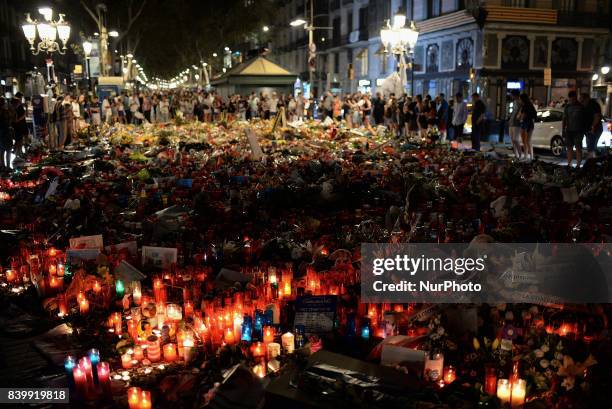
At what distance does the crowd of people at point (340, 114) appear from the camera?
45.7 ft

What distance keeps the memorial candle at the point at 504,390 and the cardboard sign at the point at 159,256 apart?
12.0 ft

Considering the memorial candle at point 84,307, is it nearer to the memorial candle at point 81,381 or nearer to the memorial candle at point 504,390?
the memorial candle at point 81,381

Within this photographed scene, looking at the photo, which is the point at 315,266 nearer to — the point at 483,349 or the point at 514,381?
the point at 483,349

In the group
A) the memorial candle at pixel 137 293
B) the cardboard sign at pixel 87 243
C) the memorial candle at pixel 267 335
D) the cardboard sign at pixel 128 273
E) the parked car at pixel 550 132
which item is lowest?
the memorial candle at pixel 267 335

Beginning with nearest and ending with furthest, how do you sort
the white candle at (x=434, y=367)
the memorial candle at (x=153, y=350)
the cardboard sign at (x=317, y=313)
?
the white candle at (x=434, y=367) → the memorial candle at (x=153, y=350) → the cardboard sign at (x=317, y=313)

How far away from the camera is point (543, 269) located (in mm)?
5113

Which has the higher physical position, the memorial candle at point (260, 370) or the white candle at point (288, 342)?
the white candle at point (288, 342)

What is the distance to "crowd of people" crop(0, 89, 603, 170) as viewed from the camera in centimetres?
1393

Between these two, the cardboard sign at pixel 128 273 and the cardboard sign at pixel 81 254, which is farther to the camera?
the cardboard sign at pixel 81 254

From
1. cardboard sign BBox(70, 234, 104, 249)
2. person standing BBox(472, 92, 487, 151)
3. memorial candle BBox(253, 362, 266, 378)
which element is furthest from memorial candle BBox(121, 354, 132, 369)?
person standing BBox(472, 92, 487, 151)

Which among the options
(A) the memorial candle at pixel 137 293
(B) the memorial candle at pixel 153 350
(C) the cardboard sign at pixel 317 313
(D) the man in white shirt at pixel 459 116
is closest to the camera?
(B) the memorial candle at pixel 153 350

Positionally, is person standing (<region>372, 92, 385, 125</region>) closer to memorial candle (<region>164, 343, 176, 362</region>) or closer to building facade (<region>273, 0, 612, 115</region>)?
building facade (<region>273, 0, 612, 115</region>)

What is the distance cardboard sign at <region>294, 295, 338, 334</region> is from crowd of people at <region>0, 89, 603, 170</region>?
10.2m

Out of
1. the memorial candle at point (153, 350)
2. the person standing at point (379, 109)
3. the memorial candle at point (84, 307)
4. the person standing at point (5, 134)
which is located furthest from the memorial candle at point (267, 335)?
the person standing at point (379, 109)
